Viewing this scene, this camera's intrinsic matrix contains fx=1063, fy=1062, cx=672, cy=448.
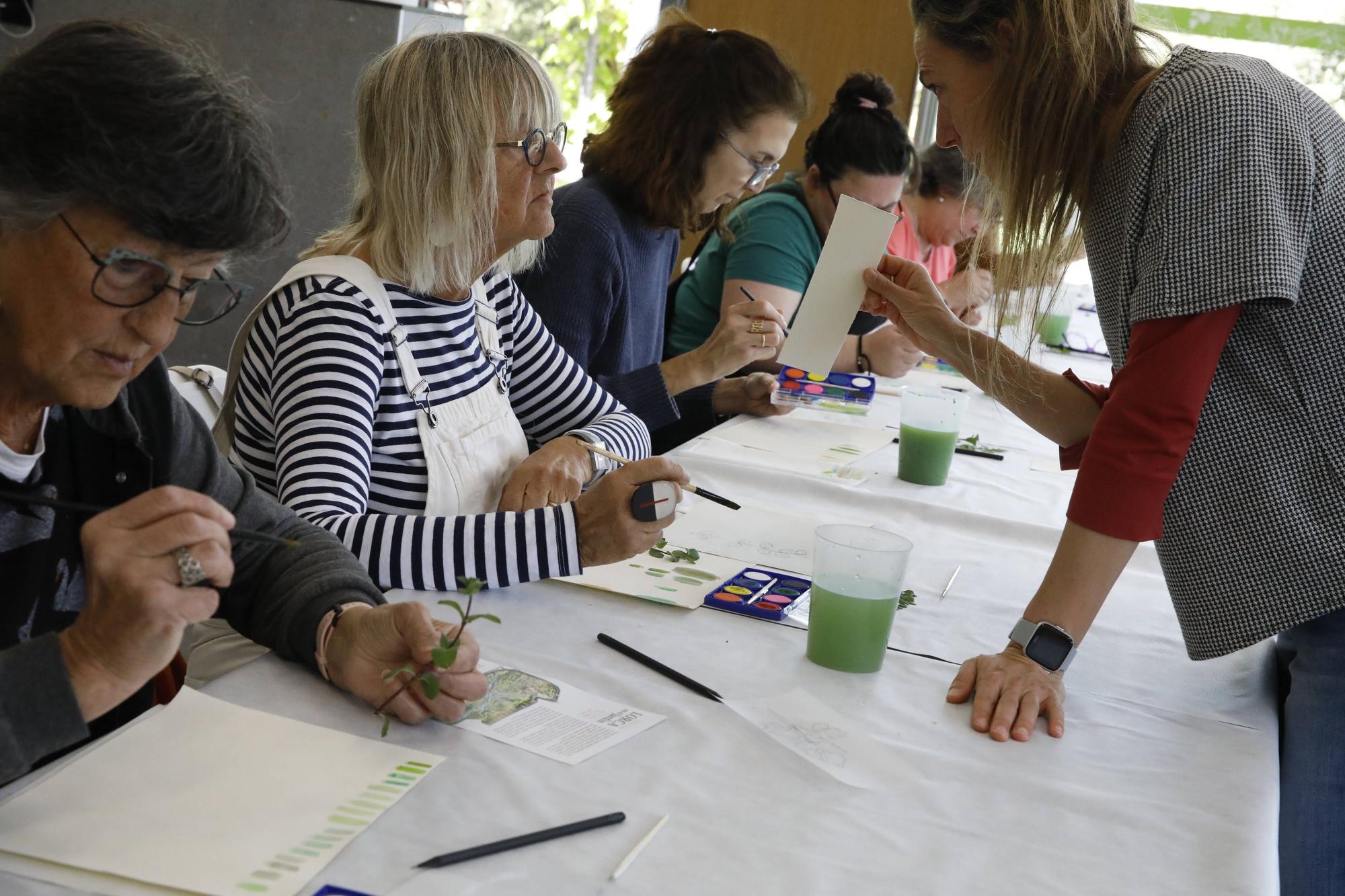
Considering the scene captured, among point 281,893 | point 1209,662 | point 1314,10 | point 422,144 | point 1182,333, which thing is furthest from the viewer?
point 1314,10

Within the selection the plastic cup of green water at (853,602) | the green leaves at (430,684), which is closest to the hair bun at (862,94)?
the plastic cup of green water at (853,602)

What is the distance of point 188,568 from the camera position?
2.31ft

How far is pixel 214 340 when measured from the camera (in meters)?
2.82

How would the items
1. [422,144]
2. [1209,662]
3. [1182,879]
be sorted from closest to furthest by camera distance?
[1182,879]
[1209,662]
[422,144]

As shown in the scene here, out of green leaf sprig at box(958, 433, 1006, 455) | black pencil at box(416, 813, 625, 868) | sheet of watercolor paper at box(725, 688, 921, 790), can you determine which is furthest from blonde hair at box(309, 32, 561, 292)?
green leaf sprig at box(958, 433, 1006, 455)

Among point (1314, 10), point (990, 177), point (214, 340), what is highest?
point (1314, 10)

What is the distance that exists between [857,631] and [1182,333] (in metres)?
0.45

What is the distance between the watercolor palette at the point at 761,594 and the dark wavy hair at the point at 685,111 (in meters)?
1.15

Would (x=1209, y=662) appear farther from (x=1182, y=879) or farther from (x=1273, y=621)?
(x=1182, y=879)

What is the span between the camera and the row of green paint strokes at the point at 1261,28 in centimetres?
430

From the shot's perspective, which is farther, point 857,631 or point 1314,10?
point 1314,10

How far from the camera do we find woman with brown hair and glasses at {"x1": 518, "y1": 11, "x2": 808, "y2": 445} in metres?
2.17

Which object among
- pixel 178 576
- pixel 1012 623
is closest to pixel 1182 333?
pixel 1012 623

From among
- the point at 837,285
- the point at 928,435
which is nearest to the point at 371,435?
the point at 837,285
